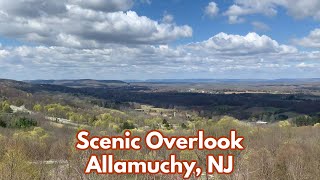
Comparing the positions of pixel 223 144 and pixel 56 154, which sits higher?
pixel 223 144

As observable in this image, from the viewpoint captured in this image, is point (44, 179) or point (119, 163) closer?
point (119, 163)

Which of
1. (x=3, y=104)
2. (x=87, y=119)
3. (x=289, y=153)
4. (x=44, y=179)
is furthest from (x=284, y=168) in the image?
(x=3, y=104)

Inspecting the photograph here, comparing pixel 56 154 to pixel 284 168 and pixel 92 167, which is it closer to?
pixel 284 168

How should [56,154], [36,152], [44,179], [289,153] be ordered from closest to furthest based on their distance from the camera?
[44,179] < [289,153] < [56,154] < [36,152]

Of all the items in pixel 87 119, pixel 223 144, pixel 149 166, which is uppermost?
pixel 223 144

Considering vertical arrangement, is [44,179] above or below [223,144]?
below

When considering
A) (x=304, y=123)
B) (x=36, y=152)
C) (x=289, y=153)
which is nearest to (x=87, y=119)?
(x=304, y=123)

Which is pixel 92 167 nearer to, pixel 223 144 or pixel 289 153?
pixel 223 144

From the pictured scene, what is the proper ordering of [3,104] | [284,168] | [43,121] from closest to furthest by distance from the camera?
[284,168] → [43,121] → [3,104]

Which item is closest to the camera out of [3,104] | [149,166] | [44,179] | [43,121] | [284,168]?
[149,166]
